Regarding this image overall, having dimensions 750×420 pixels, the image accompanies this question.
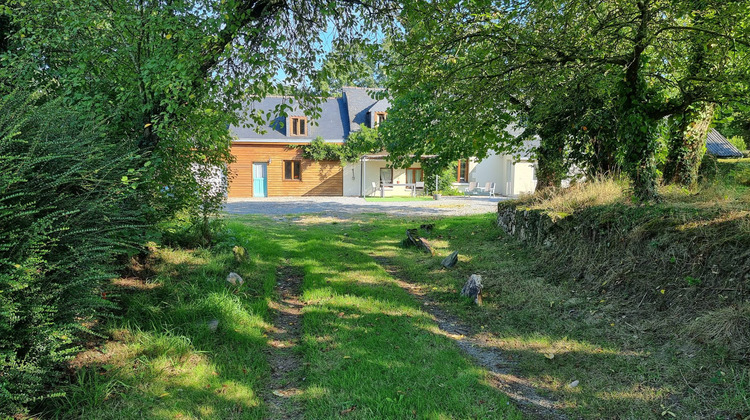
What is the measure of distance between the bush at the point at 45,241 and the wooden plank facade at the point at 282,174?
2452 centimetres

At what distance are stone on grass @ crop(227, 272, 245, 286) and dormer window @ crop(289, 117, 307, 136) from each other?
2312 centimetres

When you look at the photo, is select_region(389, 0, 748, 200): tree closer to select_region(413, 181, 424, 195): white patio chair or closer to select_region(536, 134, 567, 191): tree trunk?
select_region(536, 134, 567, 191): tree trunk

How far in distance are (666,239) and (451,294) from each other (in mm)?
2709

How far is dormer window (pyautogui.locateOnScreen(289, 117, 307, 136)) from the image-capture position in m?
27.8

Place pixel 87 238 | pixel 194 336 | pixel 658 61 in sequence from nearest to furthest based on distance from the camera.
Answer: pixel 87 238
pixel 194 336
pixel 658 61

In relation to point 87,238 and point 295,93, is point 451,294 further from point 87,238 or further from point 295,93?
point 87,238

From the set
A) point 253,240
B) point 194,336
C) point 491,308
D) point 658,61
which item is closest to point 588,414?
point 491,308

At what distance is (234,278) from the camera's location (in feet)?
18.9

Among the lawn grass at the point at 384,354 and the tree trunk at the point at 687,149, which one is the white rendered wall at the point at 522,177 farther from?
the lawn grass at the point at 384,354

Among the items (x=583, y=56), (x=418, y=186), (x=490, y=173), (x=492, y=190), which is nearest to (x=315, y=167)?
(x=418, y=186)

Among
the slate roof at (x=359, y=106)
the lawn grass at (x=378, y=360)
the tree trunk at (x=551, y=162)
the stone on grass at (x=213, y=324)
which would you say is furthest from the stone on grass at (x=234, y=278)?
the slate roof at (x=359, y=106)

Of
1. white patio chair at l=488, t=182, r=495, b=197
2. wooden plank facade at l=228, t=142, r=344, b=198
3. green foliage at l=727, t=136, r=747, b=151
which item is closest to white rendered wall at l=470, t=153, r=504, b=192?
white patio chair at l=488, t=182, r=495, b=197

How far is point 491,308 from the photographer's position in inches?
214

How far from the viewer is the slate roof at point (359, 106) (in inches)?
1099
